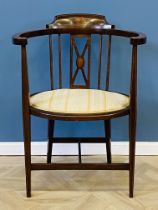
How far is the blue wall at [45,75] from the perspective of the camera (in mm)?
2021

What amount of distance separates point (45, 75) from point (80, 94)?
1.20 feet

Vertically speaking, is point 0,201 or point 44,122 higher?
point 44,122

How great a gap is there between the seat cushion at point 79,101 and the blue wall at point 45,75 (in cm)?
34

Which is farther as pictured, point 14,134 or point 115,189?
point 14,134

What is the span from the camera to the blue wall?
2.02 m

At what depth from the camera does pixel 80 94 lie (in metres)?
1.82

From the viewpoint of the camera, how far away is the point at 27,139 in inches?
68.0

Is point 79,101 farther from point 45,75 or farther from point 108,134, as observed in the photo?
point 45,75

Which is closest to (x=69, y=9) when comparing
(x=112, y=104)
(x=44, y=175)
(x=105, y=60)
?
(x=105, y=60)

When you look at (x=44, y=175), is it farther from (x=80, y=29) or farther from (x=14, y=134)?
(x=80, y=29)

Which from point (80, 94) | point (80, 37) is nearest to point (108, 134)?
point (80, 94)

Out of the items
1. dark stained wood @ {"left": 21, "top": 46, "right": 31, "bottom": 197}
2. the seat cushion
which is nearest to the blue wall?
the seat cushion

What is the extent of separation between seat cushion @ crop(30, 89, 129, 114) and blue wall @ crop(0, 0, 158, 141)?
336 mm

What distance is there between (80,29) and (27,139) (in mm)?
582
